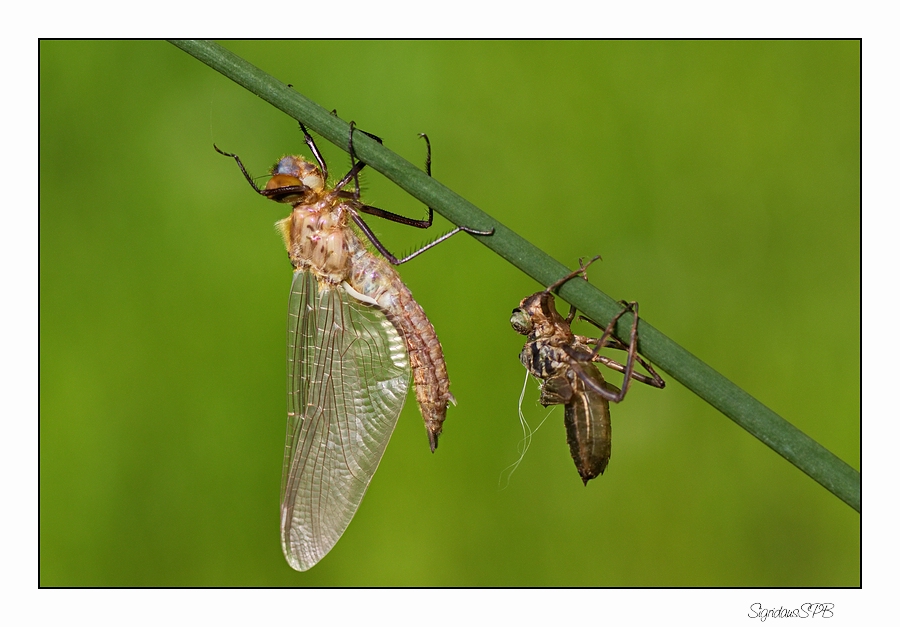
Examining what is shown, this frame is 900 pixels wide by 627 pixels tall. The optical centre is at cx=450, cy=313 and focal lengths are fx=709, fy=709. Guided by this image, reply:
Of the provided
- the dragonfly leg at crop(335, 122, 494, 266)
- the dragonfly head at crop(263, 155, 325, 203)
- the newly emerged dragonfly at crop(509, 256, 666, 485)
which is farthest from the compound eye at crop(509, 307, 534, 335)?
the dragonfly head at crop(263, 155, 325, 203)

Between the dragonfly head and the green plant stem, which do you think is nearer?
the green plant stem

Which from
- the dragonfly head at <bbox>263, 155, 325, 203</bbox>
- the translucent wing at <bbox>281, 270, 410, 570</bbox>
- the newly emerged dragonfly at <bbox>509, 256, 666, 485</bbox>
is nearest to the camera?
the newly emerged dragonfly at <bbox>509, 256, 666, 485</bbox>

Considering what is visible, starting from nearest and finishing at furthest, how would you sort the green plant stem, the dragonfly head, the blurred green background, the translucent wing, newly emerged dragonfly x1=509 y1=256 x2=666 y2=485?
the green plant stem
newly emerged dragonfly x1=509 y1=256 x2=666 y2=485
the dragonfly head
the translucent wing
the blurred green background

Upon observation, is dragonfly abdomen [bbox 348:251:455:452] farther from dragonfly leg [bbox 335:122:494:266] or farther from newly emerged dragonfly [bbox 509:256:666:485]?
newly emerged dragonfly [bbox 509:256:666:485]

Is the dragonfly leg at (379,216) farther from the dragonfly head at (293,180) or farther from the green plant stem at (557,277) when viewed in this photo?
the green plant stem at (557,277)

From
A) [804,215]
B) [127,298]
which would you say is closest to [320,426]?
[127,298]

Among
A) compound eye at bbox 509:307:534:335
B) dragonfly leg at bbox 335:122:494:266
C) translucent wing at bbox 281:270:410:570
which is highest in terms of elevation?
dragonfly leg at bbox 335:122:494:266

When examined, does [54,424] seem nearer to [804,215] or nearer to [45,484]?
[45,484]
